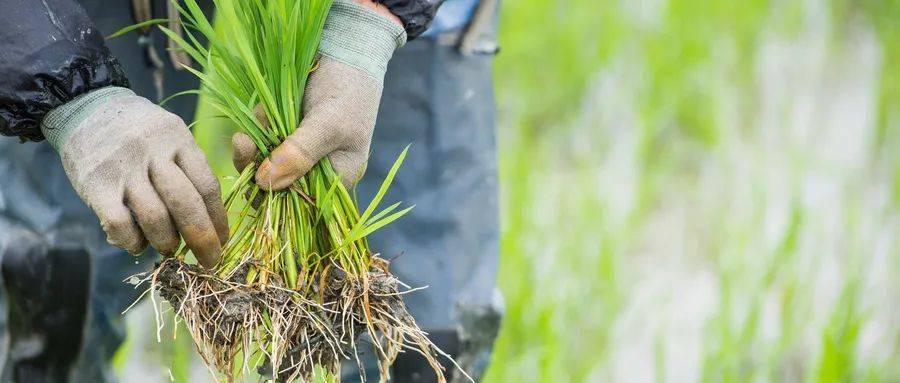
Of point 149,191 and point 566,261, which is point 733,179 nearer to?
point 566,261

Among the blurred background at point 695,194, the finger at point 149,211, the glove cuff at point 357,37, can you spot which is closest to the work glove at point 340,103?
the glove cuff at point 357,37

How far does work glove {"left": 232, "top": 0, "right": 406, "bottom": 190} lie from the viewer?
4.17ft

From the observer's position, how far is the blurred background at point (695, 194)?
2.36 metres

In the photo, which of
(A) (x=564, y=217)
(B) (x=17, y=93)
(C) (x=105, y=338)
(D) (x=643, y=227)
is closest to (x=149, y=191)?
(B) (x=17, y=93)

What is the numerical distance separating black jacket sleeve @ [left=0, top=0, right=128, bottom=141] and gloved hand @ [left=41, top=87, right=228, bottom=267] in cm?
2

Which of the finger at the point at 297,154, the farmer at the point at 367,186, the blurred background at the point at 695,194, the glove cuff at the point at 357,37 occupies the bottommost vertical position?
the blurred background at the point at 695,194

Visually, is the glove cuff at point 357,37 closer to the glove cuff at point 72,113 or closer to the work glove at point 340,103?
the work glove at point 340,103

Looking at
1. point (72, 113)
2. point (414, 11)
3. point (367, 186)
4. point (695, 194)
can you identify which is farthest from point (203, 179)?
point (695, 194)

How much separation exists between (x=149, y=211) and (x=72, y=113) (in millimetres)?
171

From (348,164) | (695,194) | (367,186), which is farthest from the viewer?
(695,194)

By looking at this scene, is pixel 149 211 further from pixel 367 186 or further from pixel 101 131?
pixel 367 186

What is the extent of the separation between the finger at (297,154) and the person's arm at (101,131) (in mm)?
72

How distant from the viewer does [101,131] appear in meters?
1.24

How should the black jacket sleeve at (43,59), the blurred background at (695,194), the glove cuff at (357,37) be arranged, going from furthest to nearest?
the blurred background at (695,194)
the glove cuff at (357,37)
the black jacket sleeve at (43,59)
